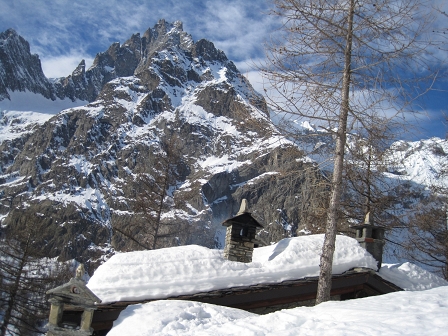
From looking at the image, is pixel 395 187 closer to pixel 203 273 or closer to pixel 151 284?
pixel 203 273

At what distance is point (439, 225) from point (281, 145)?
10369 mm

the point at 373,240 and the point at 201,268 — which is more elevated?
the point at 373,240

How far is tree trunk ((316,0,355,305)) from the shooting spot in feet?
26.3

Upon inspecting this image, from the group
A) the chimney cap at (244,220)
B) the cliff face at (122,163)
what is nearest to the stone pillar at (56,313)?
the chimney cap at (244,220)

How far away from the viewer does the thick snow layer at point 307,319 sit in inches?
202

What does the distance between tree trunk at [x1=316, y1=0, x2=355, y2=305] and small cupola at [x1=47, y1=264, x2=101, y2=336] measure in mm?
3953

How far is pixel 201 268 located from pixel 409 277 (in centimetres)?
487

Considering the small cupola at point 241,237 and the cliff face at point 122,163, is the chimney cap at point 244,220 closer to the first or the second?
the small cupola at point 241,237

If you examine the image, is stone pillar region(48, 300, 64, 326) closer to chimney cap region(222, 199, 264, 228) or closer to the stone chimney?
chimney cap region(222, 199, 264, 228)

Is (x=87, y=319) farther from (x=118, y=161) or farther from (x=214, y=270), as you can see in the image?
(x=118, y=161)

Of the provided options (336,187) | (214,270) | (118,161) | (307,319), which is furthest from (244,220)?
(118,161)

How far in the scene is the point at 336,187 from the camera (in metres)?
8.31

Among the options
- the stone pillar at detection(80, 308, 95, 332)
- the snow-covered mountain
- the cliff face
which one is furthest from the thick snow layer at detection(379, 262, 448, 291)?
the cliff face

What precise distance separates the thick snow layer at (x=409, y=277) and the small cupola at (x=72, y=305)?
6.20 meters
